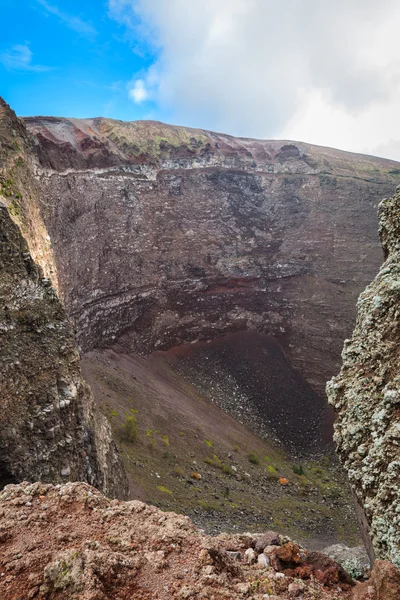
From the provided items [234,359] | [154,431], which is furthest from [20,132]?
[234,359]

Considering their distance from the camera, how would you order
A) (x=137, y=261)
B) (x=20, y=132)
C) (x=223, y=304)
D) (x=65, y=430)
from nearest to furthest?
(x=65, y=430) < (x=20, y=132) < (x=137, y=261) < (x=223, y=304)

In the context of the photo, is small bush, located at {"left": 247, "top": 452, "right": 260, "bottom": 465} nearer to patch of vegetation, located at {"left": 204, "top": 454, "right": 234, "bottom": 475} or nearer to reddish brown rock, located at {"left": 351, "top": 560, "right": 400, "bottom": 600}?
patch of vegetation, located at {"left": 204, "top": 454, "right": 234, "bottom": 475}

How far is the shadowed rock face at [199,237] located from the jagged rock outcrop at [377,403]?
81.3ft

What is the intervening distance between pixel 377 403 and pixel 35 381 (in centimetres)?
931

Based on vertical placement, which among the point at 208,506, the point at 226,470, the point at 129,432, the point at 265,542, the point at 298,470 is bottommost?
the point at 298,470

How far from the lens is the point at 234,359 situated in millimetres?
37562

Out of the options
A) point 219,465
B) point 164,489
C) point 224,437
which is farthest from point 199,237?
point 164,489

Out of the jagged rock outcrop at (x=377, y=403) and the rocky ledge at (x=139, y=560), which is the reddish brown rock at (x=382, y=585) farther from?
the jagged rock outcrop at (x=377, y=403)

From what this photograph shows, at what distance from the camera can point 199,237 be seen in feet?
137

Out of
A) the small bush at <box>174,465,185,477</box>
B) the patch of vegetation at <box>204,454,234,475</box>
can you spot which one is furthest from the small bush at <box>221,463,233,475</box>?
the small bush at <box>174,465,185,477</box>

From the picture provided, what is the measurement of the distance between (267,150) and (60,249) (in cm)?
3822

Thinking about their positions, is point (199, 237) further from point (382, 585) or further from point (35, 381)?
point (382, 585)

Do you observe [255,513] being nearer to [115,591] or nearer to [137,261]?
[115,591]

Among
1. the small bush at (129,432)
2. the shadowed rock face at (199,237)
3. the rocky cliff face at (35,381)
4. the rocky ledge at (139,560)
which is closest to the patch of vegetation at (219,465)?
the small bush at (129,432)
